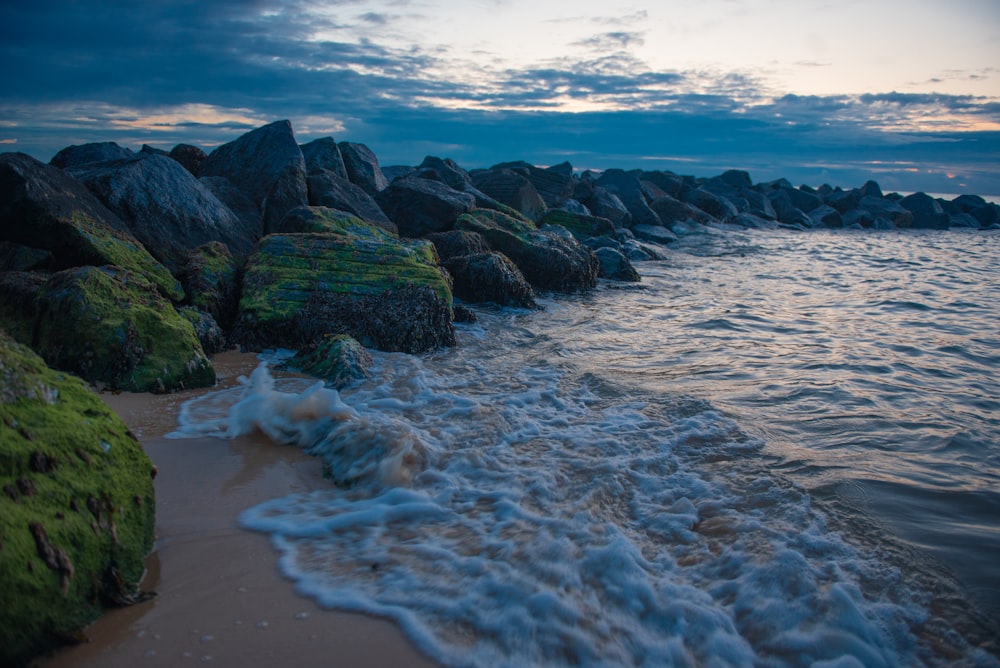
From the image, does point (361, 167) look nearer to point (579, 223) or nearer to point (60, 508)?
point (579, 223)

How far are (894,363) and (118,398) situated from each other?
6421 millimetres

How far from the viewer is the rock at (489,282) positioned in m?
8.43

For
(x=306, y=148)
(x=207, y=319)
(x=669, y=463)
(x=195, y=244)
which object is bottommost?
(x=669, y=463)

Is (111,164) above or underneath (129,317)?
above

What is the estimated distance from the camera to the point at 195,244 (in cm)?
736

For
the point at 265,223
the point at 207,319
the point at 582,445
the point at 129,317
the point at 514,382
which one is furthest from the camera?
the point at 265,223

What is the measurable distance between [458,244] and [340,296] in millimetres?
3422

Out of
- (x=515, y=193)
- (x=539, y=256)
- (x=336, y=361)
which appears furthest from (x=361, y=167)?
(x=336, y=361)

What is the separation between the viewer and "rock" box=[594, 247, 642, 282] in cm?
1127

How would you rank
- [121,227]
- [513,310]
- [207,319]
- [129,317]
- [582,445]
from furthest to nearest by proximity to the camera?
1. [513,310]
2. [121,227]
3. [207,319]
4. [129,317]
5. [582,445]

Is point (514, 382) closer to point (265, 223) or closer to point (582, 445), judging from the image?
point (582, 445)

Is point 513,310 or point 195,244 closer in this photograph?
point 195,244

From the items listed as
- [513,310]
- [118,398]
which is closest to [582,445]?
[118,398]

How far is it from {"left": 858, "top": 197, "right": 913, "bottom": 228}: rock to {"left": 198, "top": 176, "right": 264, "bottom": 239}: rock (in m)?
28.6
